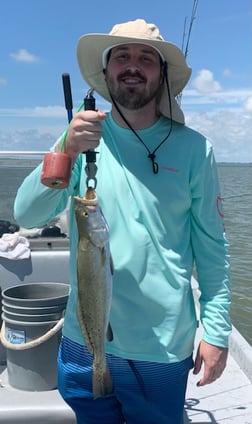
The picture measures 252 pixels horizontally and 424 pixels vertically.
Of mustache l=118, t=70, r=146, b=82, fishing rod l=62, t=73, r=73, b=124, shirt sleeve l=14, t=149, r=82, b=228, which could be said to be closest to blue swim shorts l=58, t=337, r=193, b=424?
→ shirt sleeve l=14, t=149, r=82, b=228

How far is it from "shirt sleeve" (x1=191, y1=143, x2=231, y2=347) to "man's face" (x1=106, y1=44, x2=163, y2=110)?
1.18ft

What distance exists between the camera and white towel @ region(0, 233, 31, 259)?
433cm

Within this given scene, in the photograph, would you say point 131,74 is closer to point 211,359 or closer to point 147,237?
point 147,237

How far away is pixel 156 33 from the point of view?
2.29 metres

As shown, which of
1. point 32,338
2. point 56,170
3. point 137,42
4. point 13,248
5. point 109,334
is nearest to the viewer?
point 56,170

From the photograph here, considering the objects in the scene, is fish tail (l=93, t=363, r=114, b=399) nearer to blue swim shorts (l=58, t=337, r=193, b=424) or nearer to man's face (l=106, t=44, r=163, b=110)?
blue swim shorts (l=58, t=337, r=193, b=424)

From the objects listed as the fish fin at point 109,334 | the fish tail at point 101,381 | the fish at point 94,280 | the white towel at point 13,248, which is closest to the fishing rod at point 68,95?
the fish at point 94,280

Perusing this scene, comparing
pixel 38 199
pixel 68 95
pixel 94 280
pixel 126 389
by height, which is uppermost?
pixel 68 95

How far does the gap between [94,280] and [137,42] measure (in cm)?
99

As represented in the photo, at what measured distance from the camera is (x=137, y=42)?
2225 millimetres

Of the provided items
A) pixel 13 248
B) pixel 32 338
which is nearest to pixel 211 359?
pixel 32 338

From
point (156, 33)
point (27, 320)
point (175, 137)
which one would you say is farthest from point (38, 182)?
point (27, 320)

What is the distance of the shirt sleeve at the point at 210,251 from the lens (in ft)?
7.42

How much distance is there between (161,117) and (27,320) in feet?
5.86
